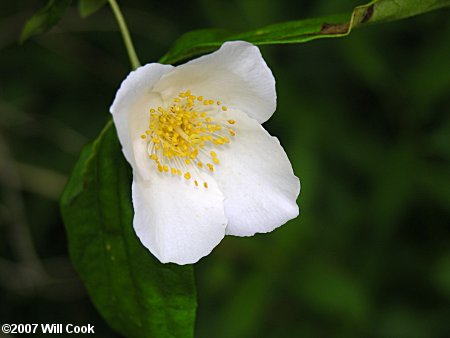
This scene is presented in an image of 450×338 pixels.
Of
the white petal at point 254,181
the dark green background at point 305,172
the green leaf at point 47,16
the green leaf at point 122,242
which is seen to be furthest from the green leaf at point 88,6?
the dark green background at point 305,172

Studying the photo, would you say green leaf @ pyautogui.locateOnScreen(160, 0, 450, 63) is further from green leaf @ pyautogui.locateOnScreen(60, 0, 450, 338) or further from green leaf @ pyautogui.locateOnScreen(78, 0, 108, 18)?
green leaf @ pyautogui.locateOnScreen(78, 0, 108, 18)

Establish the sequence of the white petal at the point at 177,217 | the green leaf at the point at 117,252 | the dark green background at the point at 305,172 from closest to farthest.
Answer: the white petal at the point at 177,217, the green leaf at the point at 117,252, the dark green background at the point at 305,172

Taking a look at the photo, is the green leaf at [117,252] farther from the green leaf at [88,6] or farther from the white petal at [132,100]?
the green leaf at [88,6]

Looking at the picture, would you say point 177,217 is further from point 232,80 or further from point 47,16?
point 47,16

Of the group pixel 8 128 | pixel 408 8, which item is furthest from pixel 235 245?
pixel 408 8

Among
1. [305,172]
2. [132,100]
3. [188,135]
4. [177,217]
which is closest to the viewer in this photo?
[132,100]

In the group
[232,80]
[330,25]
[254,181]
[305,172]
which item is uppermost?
[330,25]

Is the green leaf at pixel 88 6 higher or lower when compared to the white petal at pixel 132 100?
higher

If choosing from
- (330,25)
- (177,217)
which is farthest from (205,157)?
(330,25)
